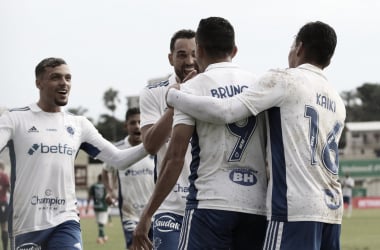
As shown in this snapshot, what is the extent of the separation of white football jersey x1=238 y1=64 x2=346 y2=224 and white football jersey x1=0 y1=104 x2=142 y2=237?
3.19m

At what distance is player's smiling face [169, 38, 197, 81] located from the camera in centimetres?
851

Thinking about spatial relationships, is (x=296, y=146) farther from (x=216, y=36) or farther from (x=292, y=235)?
(x=216, y=36)

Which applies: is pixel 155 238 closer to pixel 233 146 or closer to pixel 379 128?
pixel 233 146

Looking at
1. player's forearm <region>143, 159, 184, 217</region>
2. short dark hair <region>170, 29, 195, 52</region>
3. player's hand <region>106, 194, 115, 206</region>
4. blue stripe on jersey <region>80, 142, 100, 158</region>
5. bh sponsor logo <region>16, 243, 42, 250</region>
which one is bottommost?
player's hand <region>106, 194, 115, 206</region>

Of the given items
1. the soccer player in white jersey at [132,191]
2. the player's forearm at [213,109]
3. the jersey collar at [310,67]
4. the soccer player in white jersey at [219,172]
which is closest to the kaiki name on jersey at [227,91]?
the soccer player in white jersey at [219,172]

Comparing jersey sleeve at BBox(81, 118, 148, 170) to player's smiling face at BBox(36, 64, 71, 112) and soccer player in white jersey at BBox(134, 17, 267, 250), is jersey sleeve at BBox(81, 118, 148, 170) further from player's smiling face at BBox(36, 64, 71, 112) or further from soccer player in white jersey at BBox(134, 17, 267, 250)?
soccer player in white jersey at BBox(134, 17, 267, 250)

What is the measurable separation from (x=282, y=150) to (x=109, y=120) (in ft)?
374

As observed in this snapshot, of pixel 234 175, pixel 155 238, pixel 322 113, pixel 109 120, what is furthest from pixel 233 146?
pixel 109 120

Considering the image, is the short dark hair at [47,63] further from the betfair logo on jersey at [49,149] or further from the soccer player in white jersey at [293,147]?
the soccer player in white jersey at [293,147]

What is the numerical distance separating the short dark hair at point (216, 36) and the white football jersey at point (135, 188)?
8.95 meters

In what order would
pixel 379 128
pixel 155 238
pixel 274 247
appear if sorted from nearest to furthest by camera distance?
pixel 274 247 → pixel 155 238 → pixel 379 128

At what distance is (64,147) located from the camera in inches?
351

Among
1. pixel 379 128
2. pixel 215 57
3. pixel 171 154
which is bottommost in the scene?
pixel 379 128

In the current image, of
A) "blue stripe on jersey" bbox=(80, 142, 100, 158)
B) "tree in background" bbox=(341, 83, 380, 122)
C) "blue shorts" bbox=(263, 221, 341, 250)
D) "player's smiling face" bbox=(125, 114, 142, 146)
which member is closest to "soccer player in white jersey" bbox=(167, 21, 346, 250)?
"blue shorts" bbox=(263, 221, 341, 250)
